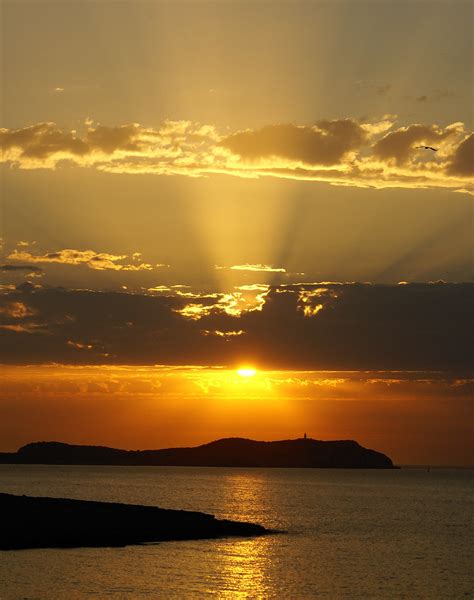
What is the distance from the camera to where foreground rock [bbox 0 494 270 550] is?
7806 centimetres

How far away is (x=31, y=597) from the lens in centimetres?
5706

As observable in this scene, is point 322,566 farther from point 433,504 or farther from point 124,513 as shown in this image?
point 433,504

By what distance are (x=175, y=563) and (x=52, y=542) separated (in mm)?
12043

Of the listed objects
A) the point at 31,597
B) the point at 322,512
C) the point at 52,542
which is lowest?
the point at 31,597

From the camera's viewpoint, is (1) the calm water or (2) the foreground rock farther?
(2) the foreground rock

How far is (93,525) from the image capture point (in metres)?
84.4

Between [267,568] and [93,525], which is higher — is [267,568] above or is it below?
below

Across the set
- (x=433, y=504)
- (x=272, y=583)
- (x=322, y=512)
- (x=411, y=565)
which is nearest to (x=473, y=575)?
(x=411, y=565)

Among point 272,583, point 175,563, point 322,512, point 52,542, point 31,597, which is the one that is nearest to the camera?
point 31,597

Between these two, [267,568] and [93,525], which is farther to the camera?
[93,525]

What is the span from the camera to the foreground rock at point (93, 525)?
3073 inches

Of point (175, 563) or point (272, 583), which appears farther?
→ point (175, 563)

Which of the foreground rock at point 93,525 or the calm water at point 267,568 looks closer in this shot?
the calm water at point 267,568

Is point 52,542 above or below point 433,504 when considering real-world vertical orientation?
below
